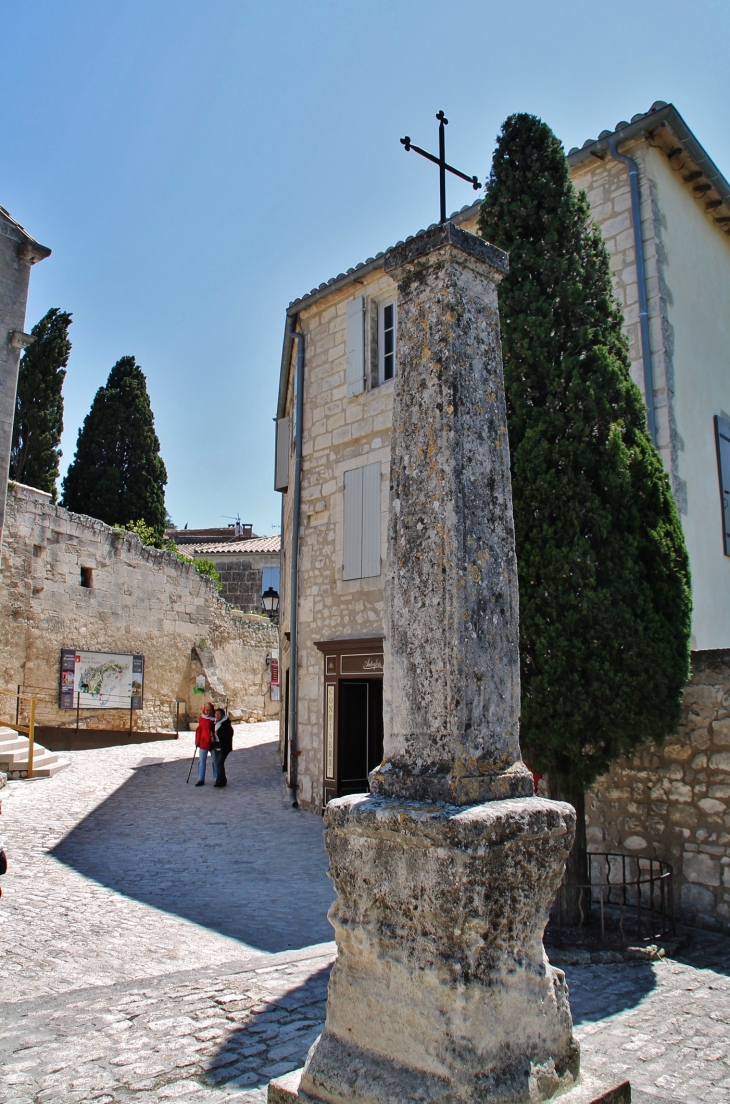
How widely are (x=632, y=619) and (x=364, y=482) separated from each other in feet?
19.0

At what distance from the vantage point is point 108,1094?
3.07 meters

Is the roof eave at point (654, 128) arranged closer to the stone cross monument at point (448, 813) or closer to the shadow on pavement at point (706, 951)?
the stone cross monument at point (448, 813)

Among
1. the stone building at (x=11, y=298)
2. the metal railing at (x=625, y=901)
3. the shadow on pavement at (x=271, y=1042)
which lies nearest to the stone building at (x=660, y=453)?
the metal railing at (x=625, y=901)

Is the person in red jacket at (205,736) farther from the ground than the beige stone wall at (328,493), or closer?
closer

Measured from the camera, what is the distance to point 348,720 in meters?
11.1

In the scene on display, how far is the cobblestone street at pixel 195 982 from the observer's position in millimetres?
3316

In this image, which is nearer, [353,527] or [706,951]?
[706,951]

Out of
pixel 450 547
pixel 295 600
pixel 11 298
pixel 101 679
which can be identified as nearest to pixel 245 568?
pixel 101 679

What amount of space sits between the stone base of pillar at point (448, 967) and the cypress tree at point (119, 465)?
23.0 m

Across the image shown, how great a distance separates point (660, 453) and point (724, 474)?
5.48 ft

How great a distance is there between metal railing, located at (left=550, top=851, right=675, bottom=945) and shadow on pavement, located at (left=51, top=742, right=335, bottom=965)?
1.80 meters

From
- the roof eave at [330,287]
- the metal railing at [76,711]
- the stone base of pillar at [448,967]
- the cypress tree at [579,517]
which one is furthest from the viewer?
the metal railing at [76,711]

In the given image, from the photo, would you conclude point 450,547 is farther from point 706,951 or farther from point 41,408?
point 41,408

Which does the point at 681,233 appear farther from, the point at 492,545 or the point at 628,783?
the point at 492,545
